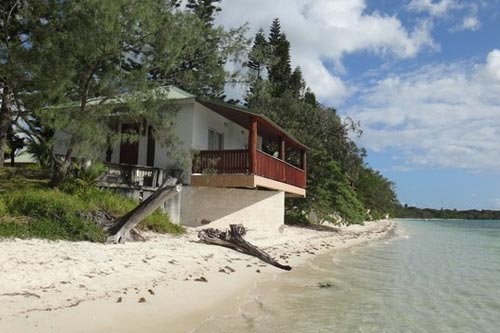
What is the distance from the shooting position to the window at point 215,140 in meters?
19.8

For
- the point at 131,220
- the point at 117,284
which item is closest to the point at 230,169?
the point at 131,220

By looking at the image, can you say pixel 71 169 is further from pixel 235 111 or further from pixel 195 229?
pixel 235 111

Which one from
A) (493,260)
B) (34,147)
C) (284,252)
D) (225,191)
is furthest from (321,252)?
Answer: (34,147)

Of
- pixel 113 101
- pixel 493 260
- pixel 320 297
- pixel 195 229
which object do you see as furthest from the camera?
pixel 493 260

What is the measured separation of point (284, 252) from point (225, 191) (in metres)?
3.46

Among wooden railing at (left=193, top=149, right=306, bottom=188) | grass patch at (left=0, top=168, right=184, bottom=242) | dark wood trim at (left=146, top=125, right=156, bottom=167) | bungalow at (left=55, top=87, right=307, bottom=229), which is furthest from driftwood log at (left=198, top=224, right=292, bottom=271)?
dark wood trim at (left=146, top=125, right=156, bottom=167)

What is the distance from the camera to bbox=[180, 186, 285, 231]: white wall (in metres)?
18.0

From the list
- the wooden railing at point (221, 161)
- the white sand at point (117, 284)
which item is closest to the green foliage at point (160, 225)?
the white sand at point (117, 284)

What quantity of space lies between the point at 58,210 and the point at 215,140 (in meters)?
9.70

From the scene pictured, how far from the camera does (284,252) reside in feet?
53.8

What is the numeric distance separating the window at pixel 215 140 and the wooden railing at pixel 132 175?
11.7ft

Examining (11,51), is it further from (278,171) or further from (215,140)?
(278,171)

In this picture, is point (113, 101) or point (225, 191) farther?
point (225, 191)

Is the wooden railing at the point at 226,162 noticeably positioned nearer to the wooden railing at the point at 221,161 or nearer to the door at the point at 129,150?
the wooden railing at the point at 221,161
